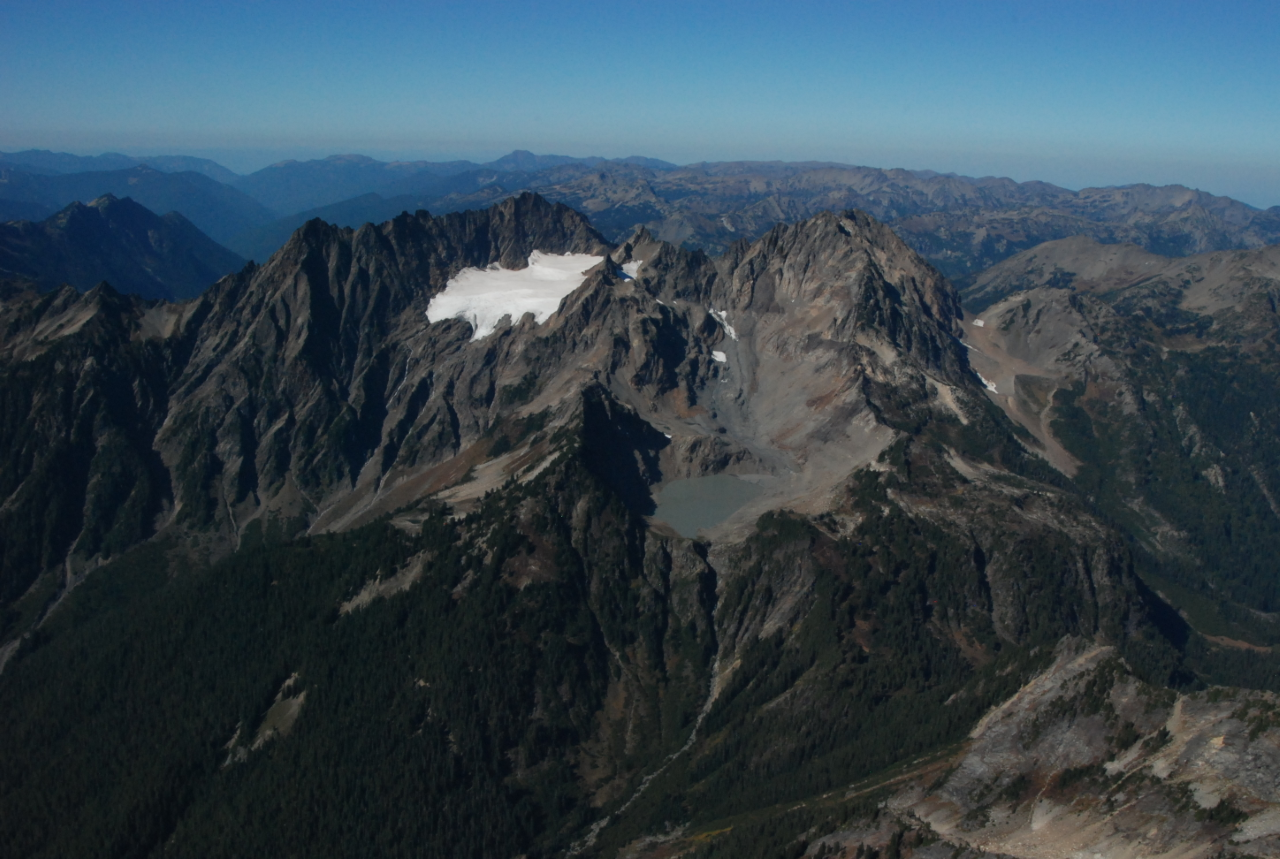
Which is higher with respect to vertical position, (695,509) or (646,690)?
(695,509)

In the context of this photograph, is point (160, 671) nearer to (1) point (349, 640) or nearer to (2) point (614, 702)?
(1) point (349, 640)

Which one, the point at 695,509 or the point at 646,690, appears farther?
the point at 695,509

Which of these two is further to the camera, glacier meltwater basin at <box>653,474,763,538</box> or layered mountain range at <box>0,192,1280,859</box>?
glacier meltwater basin at <box>653,474,763,538</box>

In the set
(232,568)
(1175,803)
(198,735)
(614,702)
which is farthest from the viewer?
(232,568)

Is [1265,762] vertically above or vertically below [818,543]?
above

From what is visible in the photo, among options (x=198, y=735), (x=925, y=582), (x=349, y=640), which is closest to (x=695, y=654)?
(x=925, y=582)

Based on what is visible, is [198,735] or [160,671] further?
[160,671]

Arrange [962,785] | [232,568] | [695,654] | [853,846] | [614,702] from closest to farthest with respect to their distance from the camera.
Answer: [853,846], [962,785], [614,702], [695,654], [232,568]

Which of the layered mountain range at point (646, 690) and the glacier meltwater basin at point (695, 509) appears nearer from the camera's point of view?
the layered mountain range at point (646, 690)

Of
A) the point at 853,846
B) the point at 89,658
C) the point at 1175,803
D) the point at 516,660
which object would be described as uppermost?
the point at 1175,803

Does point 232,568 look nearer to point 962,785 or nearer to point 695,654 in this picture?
point 695,654
